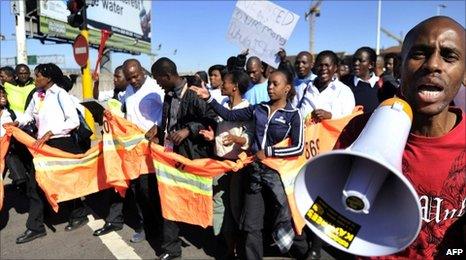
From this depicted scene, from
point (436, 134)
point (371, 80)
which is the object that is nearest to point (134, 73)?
point (371, 80)

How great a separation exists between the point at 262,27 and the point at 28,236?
13.0ft

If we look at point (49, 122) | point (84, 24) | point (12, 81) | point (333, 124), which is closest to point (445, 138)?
point (333, 124)

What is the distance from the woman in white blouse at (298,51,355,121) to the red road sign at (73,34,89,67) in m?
5.49

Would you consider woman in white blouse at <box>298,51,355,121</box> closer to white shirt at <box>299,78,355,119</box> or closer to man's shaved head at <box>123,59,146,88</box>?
white shirt at <box>299,78,355,119</box>

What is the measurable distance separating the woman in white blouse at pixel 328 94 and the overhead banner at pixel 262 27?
1280 millimetres

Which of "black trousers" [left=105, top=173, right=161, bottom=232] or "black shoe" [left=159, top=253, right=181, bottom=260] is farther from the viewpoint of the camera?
"black trousers" [left=105, top=173, right=161, bottom=232]

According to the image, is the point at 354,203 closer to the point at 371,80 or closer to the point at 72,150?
the point at 72,150

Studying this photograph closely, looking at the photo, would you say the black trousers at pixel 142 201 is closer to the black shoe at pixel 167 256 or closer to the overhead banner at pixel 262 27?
the black shoe at pixel 167 256

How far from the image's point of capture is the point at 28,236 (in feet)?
15.6

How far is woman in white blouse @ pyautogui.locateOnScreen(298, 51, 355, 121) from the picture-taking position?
4168mm

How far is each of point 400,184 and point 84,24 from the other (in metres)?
8.23

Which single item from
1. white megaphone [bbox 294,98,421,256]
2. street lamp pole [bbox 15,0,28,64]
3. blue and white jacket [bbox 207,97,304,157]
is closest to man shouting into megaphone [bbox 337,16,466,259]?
white megaphone [bbox 294,98,421,256]

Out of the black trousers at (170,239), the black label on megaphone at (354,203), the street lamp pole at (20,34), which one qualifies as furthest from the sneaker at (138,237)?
the street lamp pole at (20,34)

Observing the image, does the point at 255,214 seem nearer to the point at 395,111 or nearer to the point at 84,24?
the point at 395,111
